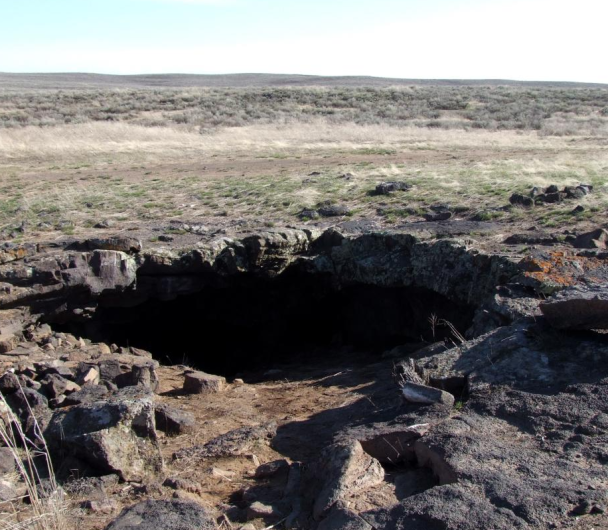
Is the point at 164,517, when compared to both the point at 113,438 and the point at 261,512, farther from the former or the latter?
the point at 113,438

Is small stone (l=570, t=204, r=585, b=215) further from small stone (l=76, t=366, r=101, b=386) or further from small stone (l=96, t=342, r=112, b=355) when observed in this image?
small stone (l=76, t=366, r=101, b=386)

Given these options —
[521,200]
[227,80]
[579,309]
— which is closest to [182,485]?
[579,309]

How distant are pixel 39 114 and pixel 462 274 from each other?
33.7 m

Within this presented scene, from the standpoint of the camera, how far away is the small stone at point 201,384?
8016mm

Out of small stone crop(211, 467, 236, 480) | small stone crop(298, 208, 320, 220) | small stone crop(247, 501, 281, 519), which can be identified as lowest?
small stone crop(211, 467, 236, 480)

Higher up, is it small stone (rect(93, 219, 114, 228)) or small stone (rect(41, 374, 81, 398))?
small stone (rect(93, 219, 114, 228))

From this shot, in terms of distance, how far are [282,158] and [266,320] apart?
10756mm

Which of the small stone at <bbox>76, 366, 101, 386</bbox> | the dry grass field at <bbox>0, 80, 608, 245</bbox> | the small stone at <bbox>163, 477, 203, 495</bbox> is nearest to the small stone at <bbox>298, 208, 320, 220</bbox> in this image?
the dry grass field at <bbox>0, 80, 608, 245</bbox>

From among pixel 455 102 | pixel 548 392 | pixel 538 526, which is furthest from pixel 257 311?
pixel 455 102

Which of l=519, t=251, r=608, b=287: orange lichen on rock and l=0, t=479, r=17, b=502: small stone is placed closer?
l=0, t=479, r=17, b=502: small stone

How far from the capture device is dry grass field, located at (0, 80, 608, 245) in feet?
44.2

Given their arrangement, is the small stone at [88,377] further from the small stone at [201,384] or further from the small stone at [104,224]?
the small stone at [104,224]

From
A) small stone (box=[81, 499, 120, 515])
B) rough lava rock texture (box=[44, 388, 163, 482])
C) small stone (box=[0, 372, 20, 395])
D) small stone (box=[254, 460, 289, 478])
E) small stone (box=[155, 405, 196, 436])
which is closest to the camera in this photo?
small stone (box=[81, 499, 120, 515])

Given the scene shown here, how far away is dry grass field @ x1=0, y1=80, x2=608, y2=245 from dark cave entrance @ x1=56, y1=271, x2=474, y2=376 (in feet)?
4.82
